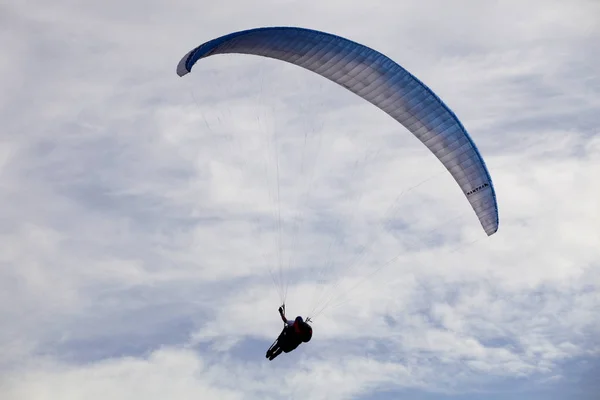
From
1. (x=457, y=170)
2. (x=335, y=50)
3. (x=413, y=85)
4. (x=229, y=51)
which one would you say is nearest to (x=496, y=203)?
(x=457, y=170)

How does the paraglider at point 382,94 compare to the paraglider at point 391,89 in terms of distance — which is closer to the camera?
the paraglider at point 382,94

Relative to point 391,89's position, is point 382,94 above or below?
above

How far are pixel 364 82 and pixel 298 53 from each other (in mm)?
3239

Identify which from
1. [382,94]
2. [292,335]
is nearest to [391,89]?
[382,94]

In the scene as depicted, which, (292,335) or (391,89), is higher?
(391,89)

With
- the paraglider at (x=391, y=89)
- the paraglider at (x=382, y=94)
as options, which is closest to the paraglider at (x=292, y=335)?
the paraglider at (x=382, y=94)

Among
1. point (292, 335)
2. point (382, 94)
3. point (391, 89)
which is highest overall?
point (382, 94)

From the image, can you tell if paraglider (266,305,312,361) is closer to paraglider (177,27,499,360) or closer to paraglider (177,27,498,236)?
paraglider (177,27,499,360)

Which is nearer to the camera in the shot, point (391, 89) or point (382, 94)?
point (391, 89)

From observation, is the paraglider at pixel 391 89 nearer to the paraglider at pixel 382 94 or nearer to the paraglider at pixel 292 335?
the paraglider at pixel 382 94

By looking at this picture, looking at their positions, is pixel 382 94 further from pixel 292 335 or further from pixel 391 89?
pixel 292 335

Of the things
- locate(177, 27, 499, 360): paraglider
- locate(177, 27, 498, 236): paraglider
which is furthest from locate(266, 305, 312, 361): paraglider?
locate(177, 27, 498, 236): paraglider

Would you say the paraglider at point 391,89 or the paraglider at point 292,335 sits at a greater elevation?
the paraglider at point 391,89

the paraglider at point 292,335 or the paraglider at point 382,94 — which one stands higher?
the paraglider at point 382,94
